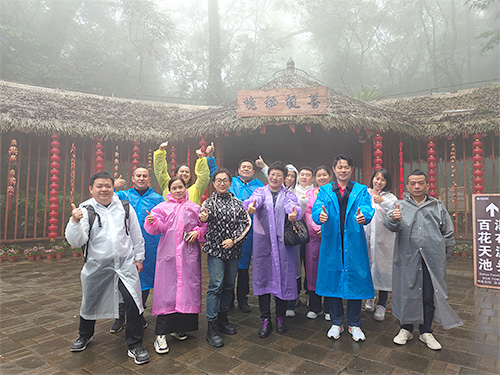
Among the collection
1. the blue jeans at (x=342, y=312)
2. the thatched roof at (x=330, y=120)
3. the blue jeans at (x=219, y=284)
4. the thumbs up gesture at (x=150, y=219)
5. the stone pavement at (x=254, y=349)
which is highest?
the thatched roof at (x=330, y=120)

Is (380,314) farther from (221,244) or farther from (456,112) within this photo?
(456,112)

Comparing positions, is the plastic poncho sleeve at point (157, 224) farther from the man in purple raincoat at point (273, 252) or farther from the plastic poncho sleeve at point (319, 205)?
the plastic poncho sleeve at point (319, 205)

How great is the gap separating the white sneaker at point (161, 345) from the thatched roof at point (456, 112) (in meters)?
7.52

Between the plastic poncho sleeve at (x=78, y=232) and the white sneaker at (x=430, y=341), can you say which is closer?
the plastic poncho sleeve at (x=78, y=232)

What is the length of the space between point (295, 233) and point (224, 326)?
1.17 m

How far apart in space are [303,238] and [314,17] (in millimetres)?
23502

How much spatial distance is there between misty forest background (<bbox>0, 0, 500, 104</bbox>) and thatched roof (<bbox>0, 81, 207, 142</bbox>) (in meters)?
4.99

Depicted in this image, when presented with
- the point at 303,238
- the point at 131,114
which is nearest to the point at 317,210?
the point at 303,238

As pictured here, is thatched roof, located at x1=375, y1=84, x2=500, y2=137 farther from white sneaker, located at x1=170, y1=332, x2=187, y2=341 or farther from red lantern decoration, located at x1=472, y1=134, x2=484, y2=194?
white sneaker, located at x1=170, y1=332, x2=187, y2=341

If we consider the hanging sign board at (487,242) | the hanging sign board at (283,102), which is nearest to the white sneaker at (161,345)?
the hanging sign board at (487,242)

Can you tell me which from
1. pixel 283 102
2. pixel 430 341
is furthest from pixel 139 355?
pixel 283 102

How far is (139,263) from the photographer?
9.32 feet

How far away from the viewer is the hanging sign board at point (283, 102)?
689cm

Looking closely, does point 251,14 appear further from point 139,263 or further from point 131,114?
point 139,263
